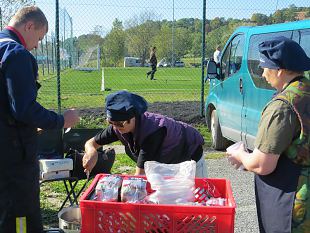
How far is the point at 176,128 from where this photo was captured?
3.56 meters

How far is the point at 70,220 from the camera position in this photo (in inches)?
124

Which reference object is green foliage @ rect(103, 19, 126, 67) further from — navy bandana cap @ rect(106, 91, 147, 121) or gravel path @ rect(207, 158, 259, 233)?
navy bandana cap @ rect(106, 91, 147, 121)

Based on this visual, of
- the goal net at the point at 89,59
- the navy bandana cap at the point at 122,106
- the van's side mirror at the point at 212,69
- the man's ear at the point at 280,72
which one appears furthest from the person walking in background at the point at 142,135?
the goal net at the point at 89,59

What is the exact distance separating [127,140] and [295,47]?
1.40 meters

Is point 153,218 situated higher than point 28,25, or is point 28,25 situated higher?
point 28,25

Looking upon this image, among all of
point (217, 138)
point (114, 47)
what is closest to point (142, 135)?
point (217, 138)

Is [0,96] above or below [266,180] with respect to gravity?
above

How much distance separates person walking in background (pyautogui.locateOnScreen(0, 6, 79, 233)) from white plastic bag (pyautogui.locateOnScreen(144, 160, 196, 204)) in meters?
0.75

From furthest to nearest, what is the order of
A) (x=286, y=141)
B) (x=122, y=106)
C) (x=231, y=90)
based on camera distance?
(x=231, y=90), (x=122, y=106), (x=286, y=141)

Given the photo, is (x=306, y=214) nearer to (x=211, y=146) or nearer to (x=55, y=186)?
(x=55, y=186)

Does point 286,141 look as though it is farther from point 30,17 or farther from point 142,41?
point 142,41

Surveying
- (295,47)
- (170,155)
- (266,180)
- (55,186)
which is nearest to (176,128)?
(170,155)

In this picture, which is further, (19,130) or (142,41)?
(142,41)

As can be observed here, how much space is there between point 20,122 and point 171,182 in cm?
109
